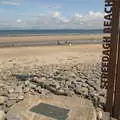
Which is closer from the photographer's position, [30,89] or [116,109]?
[116,109]

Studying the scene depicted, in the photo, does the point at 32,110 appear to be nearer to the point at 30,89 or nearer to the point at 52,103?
the point at 52,103

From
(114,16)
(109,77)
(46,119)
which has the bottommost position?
(46,119)

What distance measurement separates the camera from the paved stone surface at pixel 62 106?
6.57m

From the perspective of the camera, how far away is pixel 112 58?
6.97 m

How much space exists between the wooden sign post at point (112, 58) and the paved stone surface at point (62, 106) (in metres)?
0.57

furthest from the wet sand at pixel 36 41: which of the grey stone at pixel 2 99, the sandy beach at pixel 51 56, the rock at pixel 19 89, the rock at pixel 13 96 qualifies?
the grey stone at pixel 2 99

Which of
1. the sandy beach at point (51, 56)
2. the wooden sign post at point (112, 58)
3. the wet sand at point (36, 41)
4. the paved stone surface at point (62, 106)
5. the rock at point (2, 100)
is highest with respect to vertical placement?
the wooden sign post at point (112, 58)

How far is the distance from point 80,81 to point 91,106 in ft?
8.99

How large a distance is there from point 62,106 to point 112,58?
1.71 m

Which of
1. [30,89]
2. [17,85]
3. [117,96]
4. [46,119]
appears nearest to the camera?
[46,119]

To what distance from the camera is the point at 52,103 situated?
24.5 ft

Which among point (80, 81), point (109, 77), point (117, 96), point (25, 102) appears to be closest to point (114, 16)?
point (109, 77)

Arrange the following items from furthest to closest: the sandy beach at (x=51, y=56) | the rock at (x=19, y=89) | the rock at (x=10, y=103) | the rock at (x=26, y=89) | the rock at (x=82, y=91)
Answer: the sandy beach at (x=51, y=56) < the rock at (x=82, y=91) < the rock at (x=26, y=89) < the rock at (x=19, y=89) < the rock at (x=10, y=103)

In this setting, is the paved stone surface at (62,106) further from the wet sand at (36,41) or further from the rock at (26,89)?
the wet sand at (36,41)
